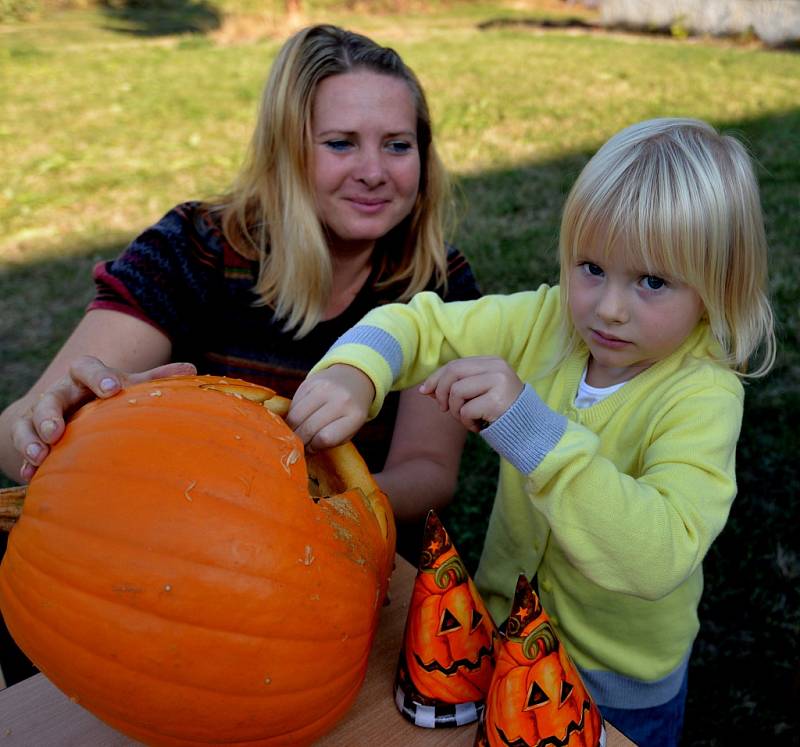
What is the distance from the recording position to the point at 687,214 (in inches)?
45.4

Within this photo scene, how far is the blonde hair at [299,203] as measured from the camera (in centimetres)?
185

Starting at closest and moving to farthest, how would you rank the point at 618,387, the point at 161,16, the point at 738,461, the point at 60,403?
the point at 60,403, the point at 618,387, the point at 738,461, the point at 161,16

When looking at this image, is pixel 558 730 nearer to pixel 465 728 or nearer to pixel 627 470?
pixel 465 728

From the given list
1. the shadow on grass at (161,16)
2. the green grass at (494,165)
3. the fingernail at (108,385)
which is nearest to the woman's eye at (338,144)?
the fingernail at (108,385)

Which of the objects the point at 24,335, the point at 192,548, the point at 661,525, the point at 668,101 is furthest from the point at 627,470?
the point at 668,101

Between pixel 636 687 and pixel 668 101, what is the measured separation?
23.2 ft

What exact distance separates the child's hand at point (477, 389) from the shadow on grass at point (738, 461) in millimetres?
710

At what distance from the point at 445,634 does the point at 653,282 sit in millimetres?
602

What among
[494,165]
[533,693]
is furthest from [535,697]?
[494,165]

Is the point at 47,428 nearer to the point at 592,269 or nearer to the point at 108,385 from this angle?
the point at 108,385

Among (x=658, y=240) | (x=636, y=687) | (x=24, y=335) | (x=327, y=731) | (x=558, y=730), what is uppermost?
(x=658, y=240)

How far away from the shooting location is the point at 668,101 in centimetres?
743

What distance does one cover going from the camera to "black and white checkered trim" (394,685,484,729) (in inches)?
40.8

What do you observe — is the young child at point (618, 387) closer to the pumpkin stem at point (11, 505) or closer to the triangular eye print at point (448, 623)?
the triangular eye print at point (448, 623)
